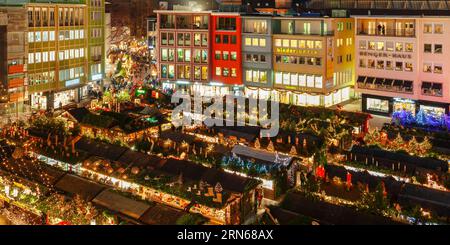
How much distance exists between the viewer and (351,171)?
22.1m

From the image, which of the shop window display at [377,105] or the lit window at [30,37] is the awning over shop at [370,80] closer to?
the shop window display at [377,105]

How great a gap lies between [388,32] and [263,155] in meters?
23.8

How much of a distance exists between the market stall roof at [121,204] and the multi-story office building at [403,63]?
31.4m

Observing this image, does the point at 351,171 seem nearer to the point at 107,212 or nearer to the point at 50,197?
the point at 107,212

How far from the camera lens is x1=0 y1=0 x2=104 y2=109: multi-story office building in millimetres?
43062

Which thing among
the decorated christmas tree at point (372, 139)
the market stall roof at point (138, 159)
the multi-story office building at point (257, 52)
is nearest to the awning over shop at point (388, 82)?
the multi-story office building at point (257, 52)

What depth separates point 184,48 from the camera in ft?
174

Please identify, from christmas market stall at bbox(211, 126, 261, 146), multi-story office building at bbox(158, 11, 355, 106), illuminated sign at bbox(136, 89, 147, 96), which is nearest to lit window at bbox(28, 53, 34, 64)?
illuminated sign at bbox(136, 89, 147, 96)

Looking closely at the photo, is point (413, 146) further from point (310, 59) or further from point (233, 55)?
point (233, 55)

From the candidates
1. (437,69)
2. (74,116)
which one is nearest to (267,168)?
(74,116)

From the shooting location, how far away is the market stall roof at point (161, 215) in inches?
602

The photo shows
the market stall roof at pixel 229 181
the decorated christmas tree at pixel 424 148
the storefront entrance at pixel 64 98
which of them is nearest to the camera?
the market stall roof at pixel 229 181

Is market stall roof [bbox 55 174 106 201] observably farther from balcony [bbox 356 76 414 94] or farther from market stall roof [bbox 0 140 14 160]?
balcony [bbox 356 76 414 94]
